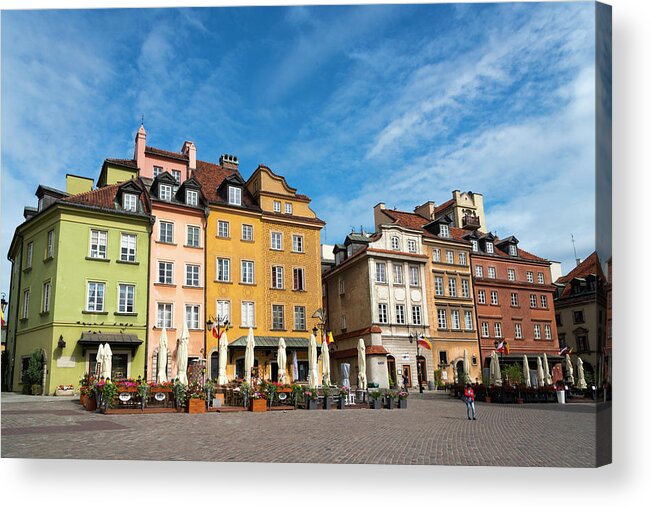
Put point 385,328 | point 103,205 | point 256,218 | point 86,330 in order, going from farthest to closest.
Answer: point 385,328
point 256,218
point 103,205
point 86,330

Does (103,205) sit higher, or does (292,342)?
(103,205)

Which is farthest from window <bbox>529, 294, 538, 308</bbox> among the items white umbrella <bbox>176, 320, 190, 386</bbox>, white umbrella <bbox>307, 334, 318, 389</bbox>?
white umbrella <bbox>176, 320, 190, 386</bbox>

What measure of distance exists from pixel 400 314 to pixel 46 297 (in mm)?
18431

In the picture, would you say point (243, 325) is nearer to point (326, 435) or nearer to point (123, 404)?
point (123, 404)

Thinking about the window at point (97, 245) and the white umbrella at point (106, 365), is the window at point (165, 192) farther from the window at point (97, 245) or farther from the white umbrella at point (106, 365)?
the white umbrella at point (106, 365)

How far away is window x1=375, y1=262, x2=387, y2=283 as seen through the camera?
31516 millimetres

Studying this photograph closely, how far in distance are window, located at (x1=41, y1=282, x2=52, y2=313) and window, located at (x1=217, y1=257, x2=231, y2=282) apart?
732cm

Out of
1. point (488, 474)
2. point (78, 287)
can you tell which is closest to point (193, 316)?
point (78, 287)

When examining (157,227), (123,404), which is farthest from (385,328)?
(123,404)

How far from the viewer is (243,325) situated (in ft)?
86.6

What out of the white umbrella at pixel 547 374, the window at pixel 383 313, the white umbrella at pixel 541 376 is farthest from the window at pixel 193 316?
the white umbrella at pixel 547 374

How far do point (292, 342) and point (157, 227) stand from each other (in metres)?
8.47

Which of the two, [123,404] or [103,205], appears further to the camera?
[103,205]

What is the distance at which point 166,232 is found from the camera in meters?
25.5
